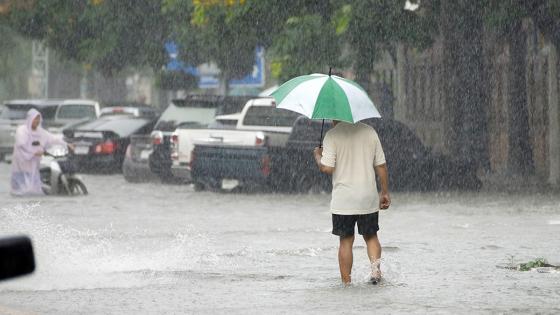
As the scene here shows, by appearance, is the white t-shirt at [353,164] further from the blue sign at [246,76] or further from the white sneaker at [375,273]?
the blue sign at [246,76]

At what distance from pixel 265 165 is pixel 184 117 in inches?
210

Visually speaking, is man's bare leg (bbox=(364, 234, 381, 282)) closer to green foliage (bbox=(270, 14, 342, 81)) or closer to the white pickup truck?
the white pickup truck

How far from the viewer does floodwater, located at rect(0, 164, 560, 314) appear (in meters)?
8.67

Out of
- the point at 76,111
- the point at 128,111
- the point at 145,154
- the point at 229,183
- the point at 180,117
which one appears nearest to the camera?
the point at 229,183

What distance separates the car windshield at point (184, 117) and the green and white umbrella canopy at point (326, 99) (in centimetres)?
1689

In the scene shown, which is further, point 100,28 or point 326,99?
point 100,28

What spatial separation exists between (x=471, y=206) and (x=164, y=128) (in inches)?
366

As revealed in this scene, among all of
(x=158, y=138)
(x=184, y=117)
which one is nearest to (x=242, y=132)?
(x=158, y=138)

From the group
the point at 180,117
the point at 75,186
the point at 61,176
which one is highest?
the point at 180,117

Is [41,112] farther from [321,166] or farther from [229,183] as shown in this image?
[321,166]

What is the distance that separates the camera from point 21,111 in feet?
123

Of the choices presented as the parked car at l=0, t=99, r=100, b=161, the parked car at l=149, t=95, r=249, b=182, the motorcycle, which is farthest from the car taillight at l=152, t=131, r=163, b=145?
the parked car at l=0, t=99, r=100, b=161

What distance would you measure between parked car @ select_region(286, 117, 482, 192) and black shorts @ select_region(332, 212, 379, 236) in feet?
42.7

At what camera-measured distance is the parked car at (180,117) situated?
88.6 ft
